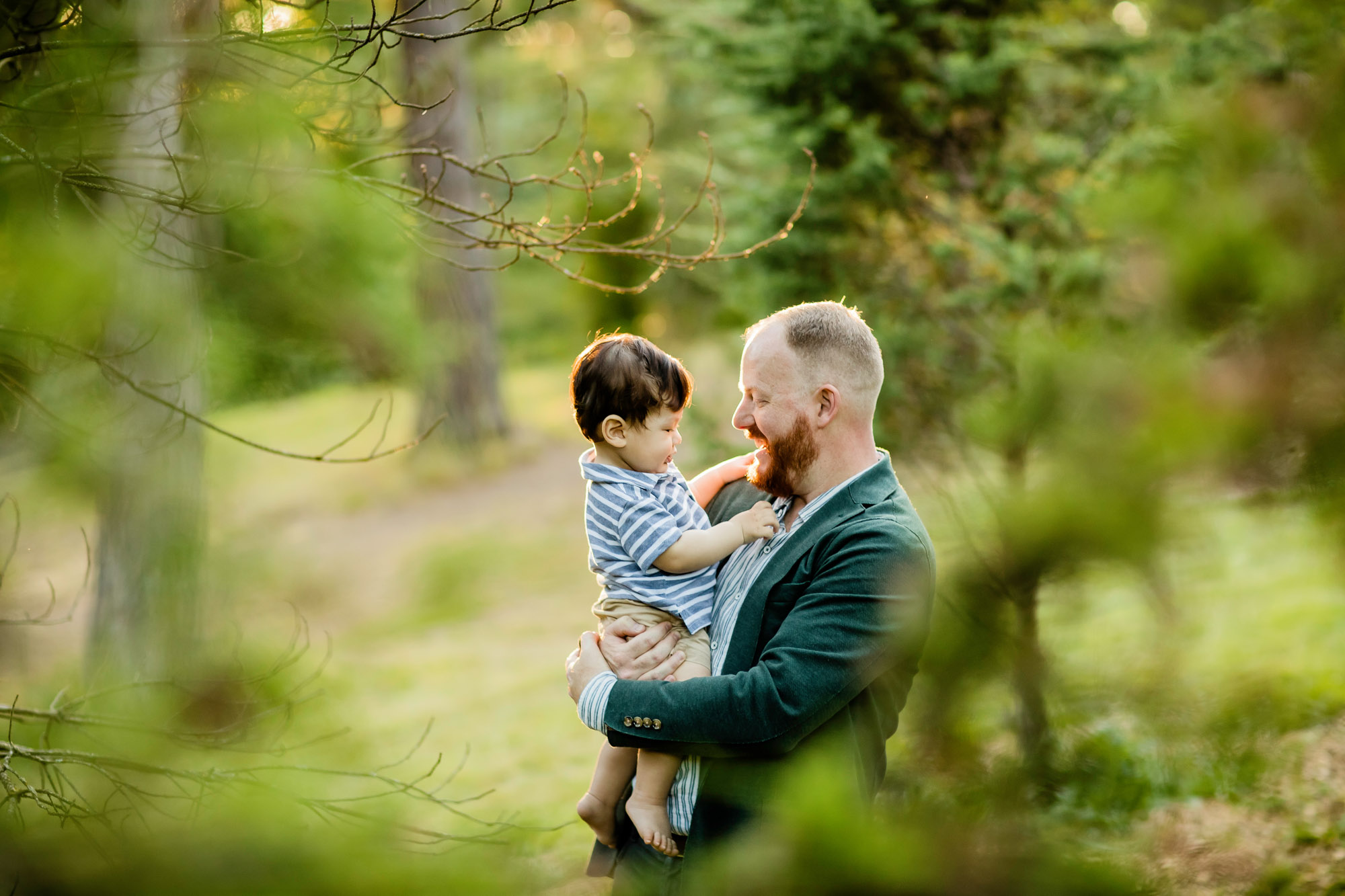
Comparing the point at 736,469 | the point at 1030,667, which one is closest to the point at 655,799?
the point at 736,469

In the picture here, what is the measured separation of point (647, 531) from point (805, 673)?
511 millimetres

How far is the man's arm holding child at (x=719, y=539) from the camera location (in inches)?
88.6

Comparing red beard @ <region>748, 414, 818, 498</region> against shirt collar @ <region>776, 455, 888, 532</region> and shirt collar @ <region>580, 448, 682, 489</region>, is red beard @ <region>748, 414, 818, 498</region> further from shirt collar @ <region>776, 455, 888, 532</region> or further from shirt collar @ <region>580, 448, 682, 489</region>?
shirt collar @ <region>580, 448, 682, 489</region>

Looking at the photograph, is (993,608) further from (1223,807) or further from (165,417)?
(165,417)

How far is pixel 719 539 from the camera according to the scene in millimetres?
2256

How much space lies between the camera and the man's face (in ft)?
7.36

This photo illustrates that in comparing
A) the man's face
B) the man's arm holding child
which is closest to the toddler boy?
the man's arm holding child

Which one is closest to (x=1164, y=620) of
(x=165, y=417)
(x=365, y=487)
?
(x=165, y=417)

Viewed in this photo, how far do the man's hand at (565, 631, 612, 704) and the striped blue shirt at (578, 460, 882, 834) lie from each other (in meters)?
0.04

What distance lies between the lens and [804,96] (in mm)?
5438

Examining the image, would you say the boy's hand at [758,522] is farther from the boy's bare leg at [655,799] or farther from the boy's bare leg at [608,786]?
the boy's bare leg at [608,786]

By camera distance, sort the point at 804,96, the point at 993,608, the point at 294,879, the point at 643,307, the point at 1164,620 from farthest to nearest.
Result: the point at 643,307 → the point at 804,96 → the point at 993,608 → the point at 1164,620 → the point at 294,879

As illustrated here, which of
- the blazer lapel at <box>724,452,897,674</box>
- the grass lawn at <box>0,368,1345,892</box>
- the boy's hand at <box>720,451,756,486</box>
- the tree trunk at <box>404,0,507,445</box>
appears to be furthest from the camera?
the tree trunk at <box>404,0,507,445</box>

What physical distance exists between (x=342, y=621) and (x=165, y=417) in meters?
5.70
